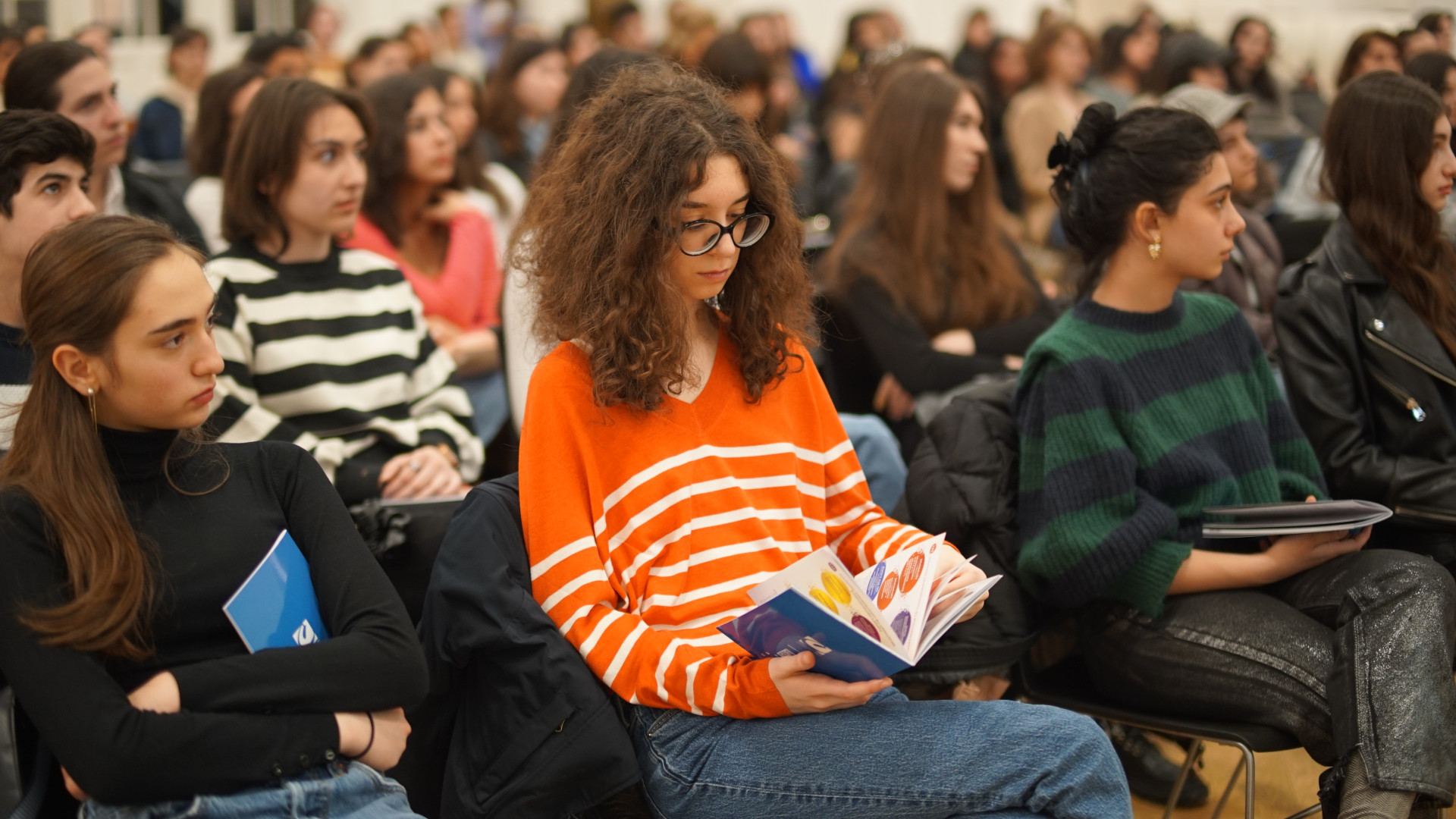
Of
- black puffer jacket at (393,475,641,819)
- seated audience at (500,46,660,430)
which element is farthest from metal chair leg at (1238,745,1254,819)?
seated audience at (500,46,660,430)

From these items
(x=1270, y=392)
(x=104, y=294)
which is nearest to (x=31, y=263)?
(x=104, y=294)

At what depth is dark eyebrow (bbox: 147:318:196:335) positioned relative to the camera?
1.67 meters

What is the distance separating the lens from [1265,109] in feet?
20.9

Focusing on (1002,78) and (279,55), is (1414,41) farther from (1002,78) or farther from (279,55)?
(279,55)

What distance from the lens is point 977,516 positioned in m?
2.32

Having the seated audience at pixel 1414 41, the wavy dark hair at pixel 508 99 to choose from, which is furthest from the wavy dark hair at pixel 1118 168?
the wavy dark hair at pixel 508 99

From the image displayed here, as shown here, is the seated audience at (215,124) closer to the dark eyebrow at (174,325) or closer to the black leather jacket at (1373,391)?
the dark eyebrow at (174,325)

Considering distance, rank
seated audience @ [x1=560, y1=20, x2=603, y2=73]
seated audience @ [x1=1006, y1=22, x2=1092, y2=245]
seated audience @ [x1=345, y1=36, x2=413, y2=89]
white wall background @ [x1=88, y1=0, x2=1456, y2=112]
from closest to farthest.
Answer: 1. seated audience @ [x1=1006, y1=22, x2=1092, y2=245]
2. seated audience @ [x1=345, y1=36, x2=413, y2=89]
3. seated audience @ [x1=560, y1=20, x2=603, y2=73]
4. white wall background @ [x1=88, y1=0, x2=1456, y2=112]

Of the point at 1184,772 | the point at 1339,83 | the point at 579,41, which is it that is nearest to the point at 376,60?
the point at 579,41

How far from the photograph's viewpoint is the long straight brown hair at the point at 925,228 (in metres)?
3.54

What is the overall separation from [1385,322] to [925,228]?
4.33 ft

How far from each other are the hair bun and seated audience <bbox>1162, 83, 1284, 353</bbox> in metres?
0.85

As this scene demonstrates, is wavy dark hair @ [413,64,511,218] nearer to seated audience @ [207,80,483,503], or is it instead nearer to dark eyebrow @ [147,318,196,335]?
seated audience @ [207,80,483,503]

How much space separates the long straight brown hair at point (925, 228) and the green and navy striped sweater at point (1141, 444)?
1.08 meters
